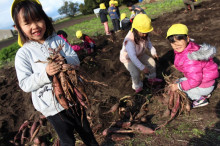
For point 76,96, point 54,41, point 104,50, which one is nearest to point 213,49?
point 76,96

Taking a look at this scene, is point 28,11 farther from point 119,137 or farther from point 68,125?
point 119,137

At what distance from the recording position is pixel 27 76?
137 cm

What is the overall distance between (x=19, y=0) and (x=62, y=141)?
60.3 inches

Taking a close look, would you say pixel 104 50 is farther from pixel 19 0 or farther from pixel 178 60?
pixel 19 0

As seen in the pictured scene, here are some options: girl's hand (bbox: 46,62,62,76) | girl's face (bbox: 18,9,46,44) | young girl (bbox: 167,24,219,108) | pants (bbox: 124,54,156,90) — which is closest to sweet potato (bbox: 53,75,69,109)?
girl's hand (bbox: 46,62,62,76)

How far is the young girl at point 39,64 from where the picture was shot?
131cm

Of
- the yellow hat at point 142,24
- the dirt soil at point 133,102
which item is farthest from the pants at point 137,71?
the yellow hat at point 142,24

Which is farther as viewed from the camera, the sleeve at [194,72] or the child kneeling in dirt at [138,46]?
the child kneeling in dirt at [138,46]

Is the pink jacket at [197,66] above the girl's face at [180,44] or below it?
below

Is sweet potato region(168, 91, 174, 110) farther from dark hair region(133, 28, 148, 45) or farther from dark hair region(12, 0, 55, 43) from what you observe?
dark hair region(12, 0, 55, 43)

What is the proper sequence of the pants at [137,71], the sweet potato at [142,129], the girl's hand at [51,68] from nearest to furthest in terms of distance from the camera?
the girl's hand at [51,68]
the sweet potato at [142,129]
the pants at [137,71]

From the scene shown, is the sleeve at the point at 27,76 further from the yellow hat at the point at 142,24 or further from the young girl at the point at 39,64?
the yellow hat at the point at 142,24

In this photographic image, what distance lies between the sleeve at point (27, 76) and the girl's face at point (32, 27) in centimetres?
19

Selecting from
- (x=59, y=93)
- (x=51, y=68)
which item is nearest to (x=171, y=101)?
(x=59, y=93)
